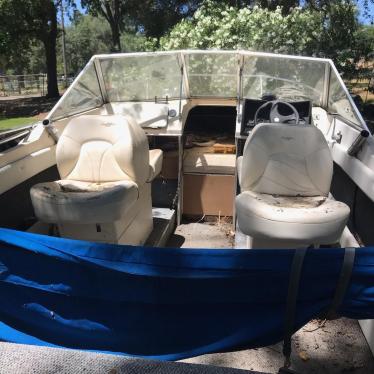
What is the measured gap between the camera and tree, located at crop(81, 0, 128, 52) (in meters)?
18.7

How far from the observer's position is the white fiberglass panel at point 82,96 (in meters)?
4.41

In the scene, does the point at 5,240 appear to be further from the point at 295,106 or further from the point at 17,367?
the point at 295,106

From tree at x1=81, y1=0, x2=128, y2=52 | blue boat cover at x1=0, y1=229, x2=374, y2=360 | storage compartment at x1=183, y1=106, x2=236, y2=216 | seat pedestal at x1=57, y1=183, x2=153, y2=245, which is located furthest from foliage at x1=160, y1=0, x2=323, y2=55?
tree at x1=81, y1=0, x2=128, y2=52

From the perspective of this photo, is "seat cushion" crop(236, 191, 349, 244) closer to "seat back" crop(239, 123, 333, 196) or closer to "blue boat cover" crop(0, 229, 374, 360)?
"seat back" crop(239, 123, 333, 196)

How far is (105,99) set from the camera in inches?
204

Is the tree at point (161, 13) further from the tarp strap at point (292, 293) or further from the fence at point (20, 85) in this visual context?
the tarp strap at point (292, 293)

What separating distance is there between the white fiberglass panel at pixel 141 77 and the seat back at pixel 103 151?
5.36ft

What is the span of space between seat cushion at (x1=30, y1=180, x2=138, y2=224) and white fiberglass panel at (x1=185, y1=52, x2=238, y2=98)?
7.70ft

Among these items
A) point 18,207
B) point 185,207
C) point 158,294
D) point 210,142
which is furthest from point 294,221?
point 210,142

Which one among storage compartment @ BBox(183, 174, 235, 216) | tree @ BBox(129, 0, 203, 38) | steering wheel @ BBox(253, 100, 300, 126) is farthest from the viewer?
tree @ BBox(129, 0, 203, 38)

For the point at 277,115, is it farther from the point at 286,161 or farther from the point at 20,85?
the point at 20,85

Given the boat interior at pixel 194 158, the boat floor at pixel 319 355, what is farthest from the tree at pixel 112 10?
the boat floor at pixel 319 355

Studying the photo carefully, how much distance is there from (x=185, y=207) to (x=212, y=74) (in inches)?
62.4

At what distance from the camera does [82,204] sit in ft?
9.57
